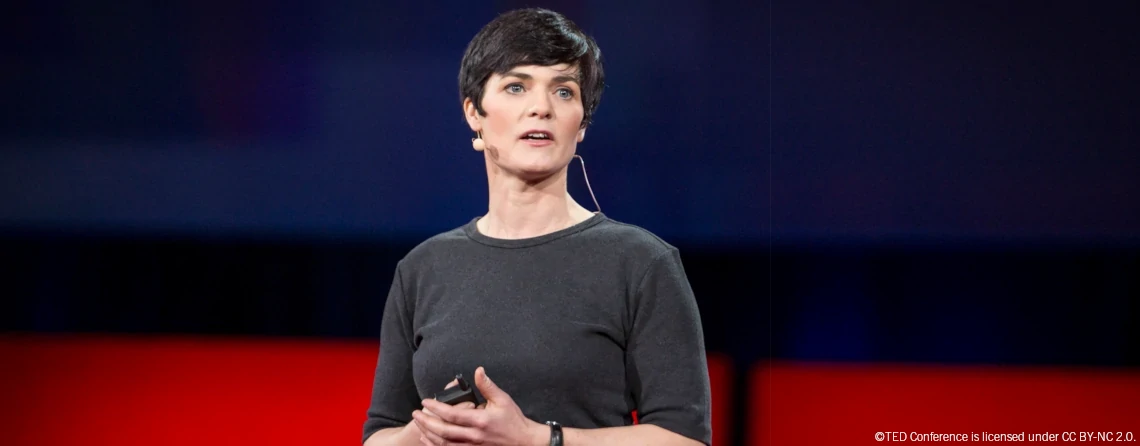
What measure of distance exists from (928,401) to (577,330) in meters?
1.23

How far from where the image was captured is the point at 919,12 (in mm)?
2260

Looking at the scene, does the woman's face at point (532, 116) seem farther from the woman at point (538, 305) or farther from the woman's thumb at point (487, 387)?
the woman's thumb at point (487, 387)

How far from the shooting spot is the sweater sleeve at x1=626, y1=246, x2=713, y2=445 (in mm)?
1237

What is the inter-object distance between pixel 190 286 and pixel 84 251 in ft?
0.99

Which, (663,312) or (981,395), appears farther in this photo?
(981,395)

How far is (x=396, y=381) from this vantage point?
1390mm

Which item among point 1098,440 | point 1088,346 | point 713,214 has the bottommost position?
point 1098,440

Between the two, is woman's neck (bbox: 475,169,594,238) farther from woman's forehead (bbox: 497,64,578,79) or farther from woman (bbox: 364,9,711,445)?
woman's forehead (bbox: 497,64,578,79)

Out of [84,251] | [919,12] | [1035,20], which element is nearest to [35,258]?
[84,251]

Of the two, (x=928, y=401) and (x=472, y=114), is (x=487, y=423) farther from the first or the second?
(x=928, y=401)

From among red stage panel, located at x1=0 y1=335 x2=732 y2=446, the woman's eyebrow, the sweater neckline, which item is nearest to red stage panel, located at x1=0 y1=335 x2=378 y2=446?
red stage panel, located at x1=0 y1=335 x2=732 y2=446

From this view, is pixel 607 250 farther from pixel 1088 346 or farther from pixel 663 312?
pixel 1088 346

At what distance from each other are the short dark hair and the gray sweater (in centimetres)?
20

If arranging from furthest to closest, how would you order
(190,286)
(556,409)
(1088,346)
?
(190,286), (1088,346), (556,409)
